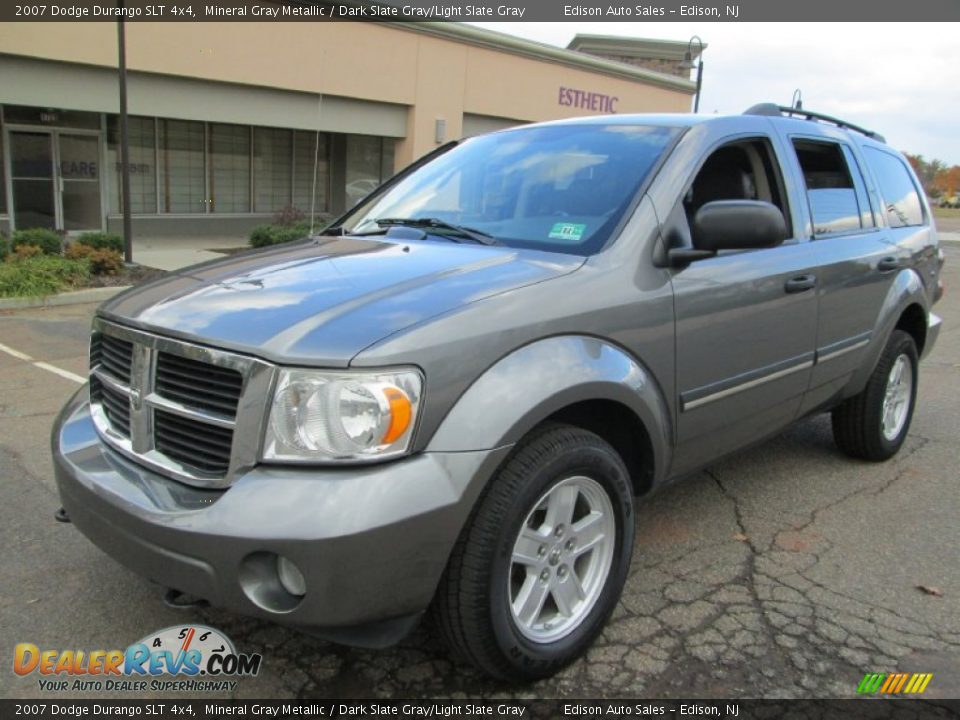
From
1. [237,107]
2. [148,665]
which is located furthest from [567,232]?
[237,107]

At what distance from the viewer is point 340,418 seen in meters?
2.12

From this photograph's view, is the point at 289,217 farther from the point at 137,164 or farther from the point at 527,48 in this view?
the point at 527,48

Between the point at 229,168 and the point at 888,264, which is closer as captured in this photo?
the point at 888,264

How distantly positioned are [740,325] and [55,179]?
1633 centimetres

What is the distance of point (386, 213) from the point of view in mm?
3719

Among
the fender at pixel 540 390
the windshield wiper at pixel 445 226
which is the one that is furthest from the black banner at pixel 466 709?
the windshield wiper at pixel 445 226

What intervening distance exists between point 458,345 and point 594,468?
657mm

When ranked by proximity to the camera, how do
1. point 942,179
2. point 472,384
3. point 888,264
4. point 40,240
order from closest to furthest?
point 472,384, point 888,264, point 40,240, point 942,179

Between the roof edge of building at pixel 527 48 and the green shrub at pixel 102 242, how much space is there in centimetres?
869

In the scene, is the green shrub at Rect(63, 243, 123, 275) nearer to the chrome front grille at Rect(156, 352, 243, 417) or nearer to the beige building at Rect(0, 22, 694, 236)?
the beige building at Rect(0, 22, 694, 236)

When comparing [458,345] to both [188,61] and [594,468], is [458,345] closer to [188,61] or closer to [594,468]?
[594,468]

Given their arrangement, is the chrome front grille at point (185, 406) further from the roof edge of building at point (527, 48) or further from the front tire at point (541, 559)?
the roof edge of building at point (527, 48)

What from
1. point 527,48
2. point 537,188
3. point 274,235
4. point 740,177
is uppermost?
point 527,48

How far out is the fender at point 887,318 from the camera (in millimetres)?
4309
